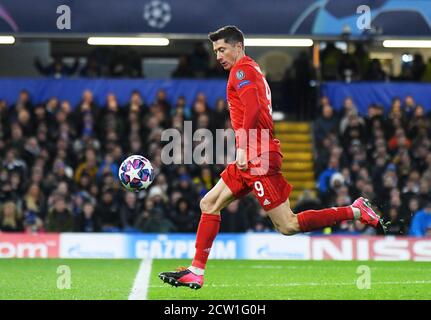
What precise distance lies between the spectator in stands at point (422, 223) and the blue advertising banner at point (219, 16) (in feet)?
13.4

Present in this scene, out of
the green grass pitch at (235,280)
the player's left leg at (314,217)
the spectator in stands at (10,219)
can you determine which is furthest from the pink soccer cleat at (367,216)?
the spectator in stands at (10,219)

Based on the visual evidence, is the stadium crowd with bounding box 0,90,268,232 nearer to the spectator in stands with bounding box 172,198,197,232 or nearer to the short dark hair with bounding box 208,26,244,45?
the spectator in stands with bounding box 172,198,197,232

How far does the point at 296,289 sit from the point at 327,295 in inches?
23.7

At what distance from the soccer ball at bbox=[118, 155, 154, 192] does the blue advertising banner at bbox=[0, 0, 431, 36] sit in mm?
9061

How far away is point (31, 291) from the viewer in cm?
999

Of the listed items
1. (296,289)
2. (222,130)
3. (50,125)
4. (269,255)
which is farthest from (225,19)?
(296,289)

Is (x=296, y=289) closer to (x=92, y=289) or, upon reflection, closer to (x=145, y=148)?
(x=92, y=289)

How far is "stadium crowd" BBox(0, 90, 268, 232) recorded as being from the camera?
58.9 ft

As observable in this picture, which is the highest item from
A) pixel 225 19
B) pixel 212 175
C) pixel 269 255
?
pixel 225 19

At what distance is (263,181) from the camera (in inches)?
375

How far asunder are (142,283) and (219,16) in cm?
1013

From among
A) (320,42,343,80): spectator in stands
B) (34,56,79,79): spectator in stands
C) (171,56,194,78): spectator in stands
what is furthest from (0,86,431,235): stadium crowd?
(320,42,343,80): spectator in stands

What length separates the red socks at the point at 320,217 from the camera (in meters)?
9.68
